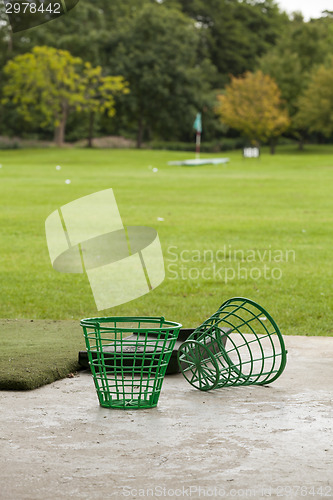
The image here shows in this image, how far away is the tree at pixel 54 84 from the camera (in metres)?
53.7

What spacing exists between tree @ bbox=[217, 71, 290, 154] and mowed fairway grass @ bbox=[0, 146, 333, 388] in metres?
28.6

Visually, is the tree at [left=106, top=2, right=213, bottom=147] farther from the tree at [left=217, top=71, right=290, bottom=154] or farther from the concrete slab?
the concrete slab

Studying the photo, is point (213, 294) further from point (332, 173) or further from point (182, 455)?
point (332, 173)

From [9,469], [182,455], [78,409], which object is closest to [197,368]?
[78,409]

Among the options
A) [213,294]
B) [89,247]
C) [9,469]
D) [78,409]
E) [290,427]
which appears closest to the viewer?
[9,469]

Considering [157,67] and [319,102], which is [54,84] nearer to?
[157,67]

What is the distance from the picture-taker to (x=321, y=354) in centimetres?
639

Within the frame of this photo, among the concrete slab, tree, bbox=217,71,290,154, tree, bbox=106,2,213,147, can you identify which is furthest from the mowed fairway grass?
tree, bbox=106,2,213,147

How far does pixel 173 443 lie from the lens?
13.4ft

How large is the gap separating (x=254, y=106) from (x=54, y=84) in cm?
1503

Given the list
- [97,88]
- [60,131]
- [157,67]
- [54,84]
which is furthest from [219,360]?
[157,67]

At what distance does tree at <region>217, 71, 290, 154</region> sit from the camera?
59.9 metres

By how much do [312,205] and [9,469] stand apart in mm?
19050

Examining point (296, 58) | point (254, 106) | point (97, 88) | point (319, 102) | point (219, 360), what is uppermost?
point (296, 58)
